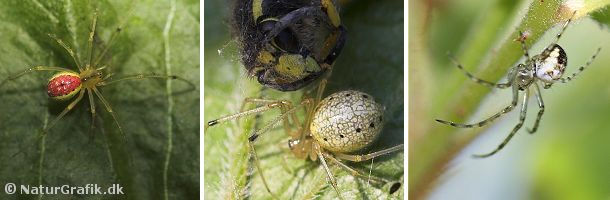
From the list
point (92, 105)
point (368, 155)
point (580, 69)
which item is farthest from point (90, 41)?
point (580, 69)

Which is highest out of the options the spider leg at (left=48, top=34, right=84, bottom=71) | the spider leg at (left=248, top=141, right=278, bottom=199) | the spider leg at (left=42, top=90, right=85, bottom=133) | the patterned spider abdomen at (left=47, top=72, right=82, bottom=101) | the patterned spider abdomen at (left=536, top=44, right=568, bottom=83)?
the patterned spider abdomen at (left=536, top=44, right=568, bottom=83)

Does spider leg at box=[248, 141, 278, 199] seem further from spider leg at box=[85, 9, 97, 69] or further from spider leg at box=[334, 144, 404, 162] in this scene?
spider leg at box=[85, 9, 97, 69]

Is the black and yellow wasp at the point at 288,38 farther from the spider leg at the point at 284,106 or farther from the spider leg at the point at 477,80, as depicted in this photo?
the spider leg at the point at 477,80

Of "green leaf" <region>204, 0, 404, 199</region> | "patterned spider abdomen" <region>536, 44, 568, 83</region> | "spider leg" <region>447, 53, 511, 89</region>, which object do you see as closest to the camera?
"spider leg" <region>447, 53, 511, 89</region>

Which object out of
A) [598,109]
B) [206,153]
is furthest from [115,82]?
[598,109]

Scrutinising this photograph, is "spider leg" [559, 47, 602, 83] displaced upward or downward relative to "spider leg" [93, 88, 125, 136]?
upward

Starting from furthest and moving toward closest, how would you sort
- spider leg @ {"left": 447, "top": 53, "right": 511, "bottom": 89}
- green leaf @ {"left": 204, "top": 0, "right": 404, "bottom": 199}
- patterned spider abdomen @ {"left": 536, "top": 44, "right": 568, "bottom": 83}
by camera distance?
green leaf @ {"left": 204, "top": 0, "right": 404, "bottom": 199}
patterned spider abdomen @ {"left": 536, "top": 44, "right": 568, "bottom": 83}
spider leg @ {"left": 447, "top": 53, "right": 511, "bottom": 89}

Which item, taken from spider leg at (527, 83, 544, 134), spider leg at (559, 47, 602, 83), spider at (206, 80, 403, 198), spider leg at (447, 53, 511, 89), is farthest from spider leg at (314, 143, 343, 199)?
spider leg at (559, 47, 602, 83)

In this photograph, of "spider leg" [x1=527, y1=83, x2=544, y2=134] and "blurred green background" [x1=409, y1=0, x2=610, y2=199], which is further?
"spider leg" [x1=527, y1=83, x2=544, y2=134]
